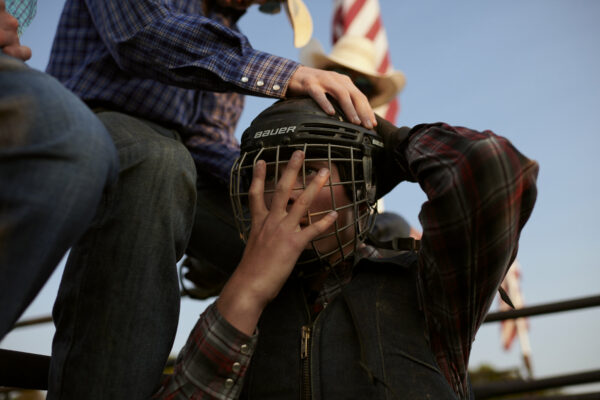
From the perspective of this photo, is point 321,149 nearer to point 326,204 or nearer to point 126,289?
point 326,204

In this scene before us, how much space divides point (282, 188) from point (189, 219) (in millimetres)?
270

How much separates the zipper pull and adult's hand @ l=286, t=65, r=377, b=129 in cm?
63

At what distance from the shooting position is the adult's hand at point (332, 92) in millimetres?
1538

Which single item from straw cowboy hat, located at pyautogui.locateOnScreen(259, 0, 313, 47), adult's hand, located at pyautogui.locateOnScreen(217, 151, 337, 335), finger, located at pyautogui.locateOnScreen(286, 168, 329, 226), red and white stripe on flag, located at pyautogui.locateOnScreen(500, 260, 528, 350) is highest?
straw cowboy hat, located at pyautogui.locateOnScreen(259, 0, 313, 47)

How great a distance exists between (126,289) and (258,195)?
42cm

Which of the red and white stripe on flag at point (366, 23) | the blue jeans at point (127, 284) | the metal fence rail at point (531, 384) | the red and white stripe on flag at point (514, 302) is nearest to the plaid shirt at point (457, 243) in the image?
the blue jeans at point (127, 284)

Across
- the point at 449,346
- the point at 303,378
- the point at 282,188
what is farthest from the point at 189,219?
the point at 449,346

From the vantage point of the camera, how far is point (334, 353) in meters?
1.30

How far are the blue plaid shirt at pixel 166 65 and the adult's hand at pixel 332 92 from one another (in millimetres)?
43

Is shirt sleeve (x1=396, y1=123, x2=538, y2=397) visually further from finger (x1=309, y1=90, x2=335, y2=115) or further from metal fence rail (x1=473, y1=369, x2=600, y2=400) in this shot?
metal fence rail (x1=473, y1=369, x2=600, y2=400)

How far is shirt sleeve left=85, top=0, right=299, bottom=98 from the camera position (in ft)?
4.99

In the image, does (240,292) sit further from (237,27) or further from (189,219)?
(237,27)

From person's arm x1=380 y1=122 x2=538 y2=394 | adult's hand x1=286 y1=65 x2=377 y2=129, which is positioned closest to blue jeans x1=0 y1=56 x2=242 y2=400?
adult's hand x1=286 y1=65 x2=377 y2=129

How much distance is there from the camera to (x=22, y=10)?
135cm
